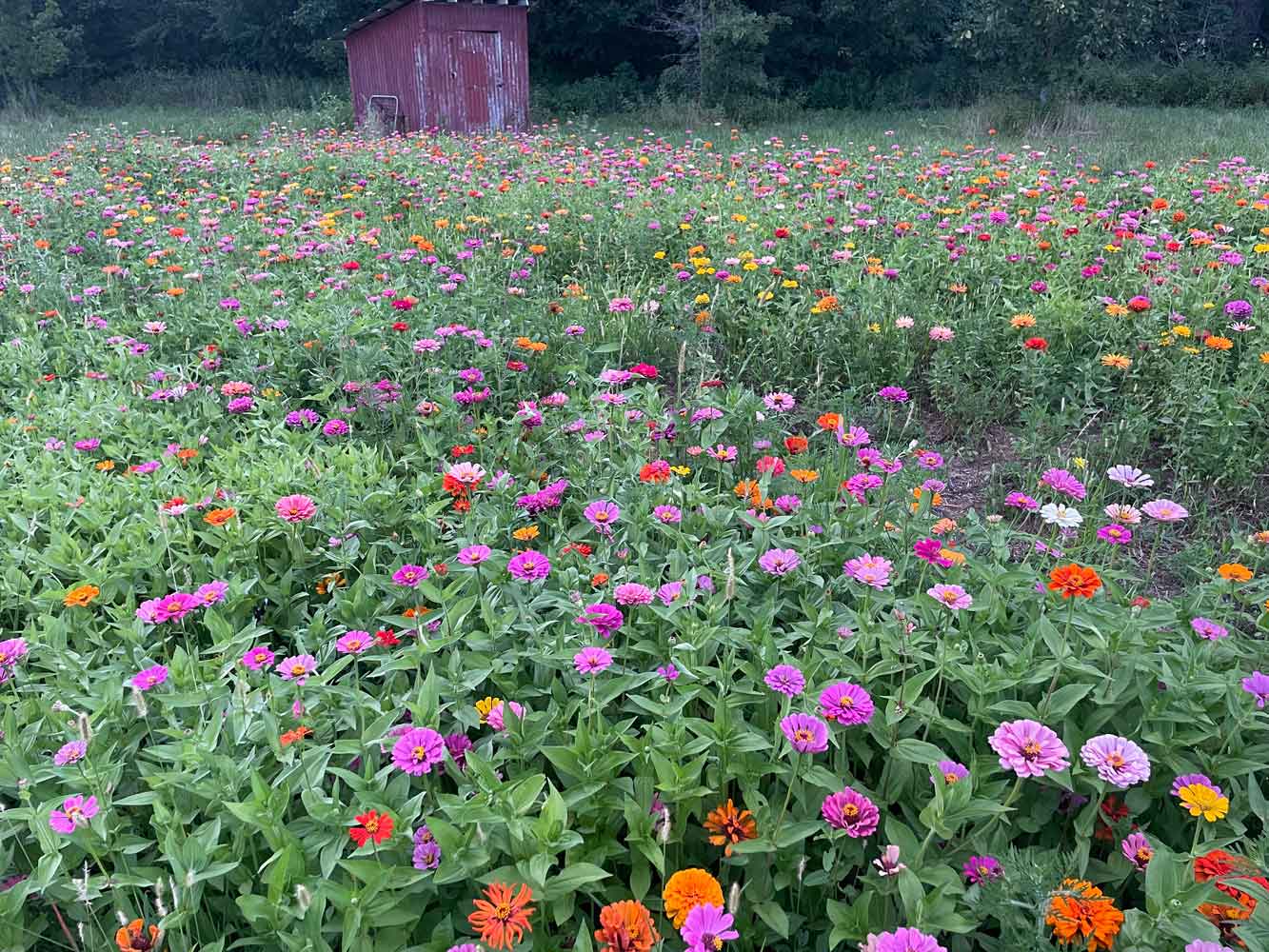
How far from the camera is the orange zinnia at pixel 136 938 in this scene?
1.23 m

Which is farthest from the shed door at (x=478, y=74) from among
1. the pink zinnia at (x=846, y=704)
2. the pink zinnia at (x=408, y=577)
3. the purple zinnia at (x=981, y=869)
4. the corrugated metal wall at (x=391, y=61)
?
the purple zinnia at (x=981, y=869)

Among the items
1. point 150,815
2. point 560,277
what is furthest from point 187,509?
point 560,277

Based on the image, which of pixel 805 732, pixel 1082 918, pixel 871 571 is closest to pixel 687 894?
pixel 805 732

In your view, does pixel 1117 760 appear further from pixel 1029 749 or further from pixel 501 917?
pixel 501 917

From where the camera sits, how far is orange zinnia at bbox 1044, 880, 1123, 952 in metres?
1.21

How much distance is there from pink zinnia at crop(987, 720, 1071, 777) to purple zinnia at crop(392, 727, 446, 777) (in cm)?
93

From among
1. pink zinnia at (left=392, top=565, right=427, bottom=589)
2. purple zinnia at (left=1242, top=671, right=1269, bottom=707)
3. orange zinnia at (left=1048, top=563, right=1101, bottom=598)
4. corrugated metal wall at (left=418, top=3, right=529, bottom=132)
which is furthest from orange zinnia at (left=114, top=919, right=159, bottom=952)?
corrugated metal wall at (left=418, top=3, right=529, bottom=132)

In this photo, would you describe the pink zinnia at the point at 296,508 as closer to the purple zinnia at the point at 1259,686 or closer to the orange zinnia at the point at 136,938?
the orange zinnia at the point at 136,938

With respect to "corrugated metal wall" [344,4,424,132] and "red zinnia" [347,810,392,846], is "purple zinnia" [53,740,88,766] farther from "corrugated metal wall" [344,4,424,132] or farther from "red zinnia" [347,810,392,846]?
"corrugated metal wall" [344,4,424,132]

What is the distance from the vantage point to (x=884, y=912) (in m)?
1.43

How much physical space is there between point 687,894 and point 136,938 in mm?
805

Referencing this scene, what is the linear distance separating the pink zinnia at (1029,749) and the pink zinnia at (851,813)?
23 centimetres

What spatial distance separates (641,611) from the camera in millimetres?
2004

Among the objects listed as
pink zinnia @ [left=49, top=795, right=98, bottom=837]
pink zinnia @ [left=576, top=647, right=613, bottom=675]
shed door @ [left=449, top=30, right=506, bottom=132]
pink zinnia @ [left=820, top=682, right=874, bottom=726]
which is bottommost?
pink zinnia @ [left=49, top=795, right=98, bottom=837]
